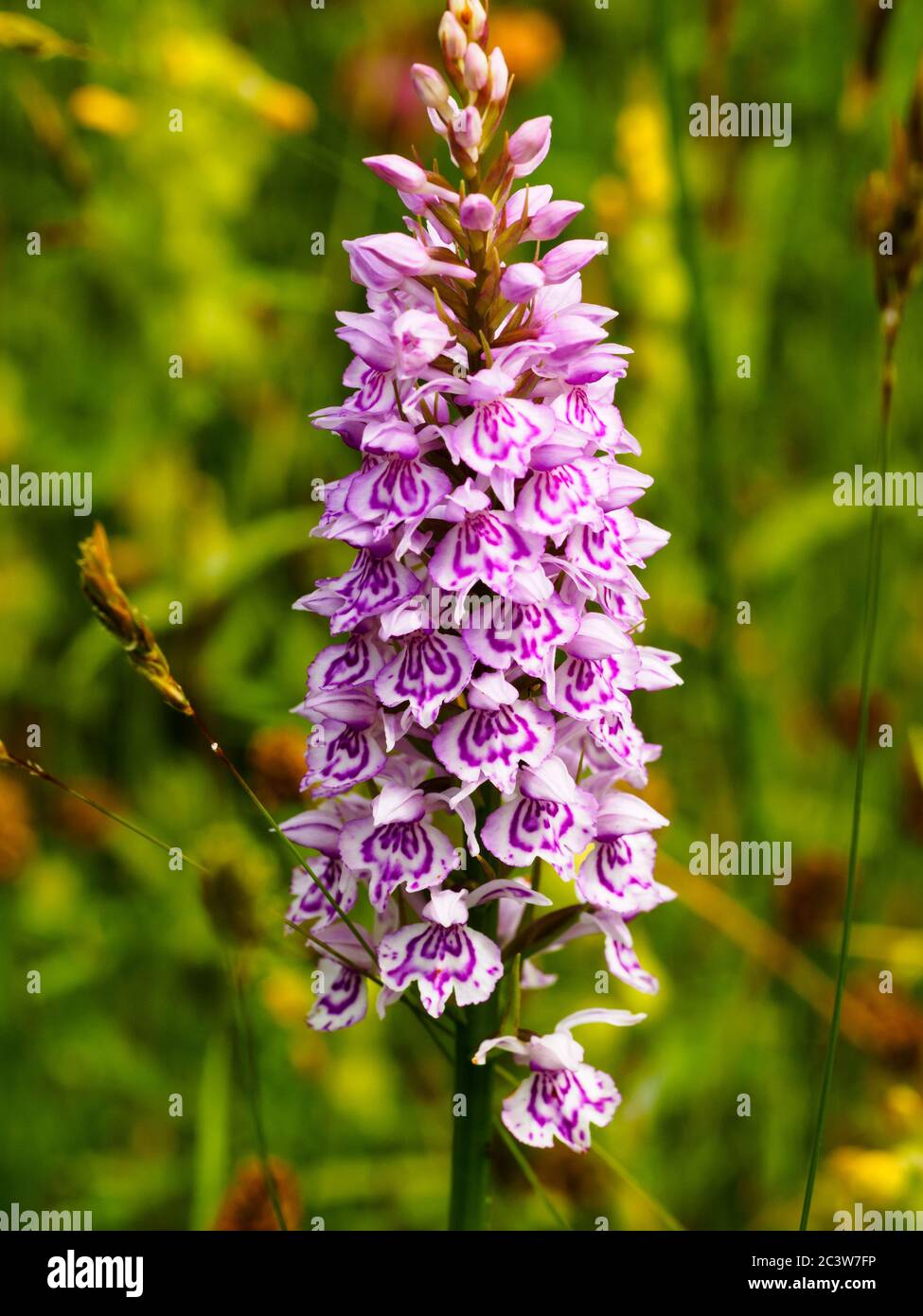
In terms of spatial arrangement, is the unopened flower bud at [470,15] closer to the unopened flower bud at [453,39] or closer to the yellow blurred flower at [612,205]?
the unopened flower bud at [453,39]

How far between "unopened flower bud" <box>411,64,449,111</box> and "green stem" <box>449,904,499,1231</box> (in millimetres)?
1251

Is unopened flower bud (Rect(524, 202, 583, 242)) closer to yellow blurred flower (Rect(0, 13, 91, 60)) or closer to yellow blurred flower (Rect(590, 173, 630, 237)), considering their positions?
yellow blurred flower (Rect(0, 13, 91, 60))

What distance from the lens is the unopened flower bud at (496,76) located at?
2066 millimetres

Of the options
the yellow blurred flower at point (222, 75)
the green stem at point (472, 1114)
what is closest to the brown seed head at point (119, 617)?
the green stem at point (472, 1114)

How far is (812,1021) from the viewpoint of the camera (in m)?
4.23

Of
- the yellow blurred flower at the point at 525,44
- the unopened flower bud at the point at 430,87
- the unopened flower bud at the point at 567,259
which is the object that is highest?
the yellow blurred flower at the point at 525,44

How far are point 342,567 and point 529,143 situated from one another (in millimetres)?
3125

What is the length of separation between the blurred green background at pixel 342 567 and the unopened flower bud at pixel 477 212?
1.57m

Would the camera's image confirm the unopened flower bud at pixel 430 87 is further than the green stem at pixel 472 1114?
No

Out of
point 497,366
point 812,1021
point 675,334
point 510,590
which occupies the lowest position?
point 812,1021

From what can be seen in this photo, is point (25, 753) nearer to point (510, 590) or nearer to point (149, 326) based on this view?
point (149, 326)

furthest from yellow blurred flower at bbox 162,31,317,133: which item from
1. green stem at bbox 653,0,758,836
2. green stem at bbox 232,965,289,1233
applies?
green stem at bbox 232,965,289,1233

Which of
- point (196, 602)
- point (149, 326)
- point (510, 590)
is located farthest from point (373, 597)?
point (149, 326)

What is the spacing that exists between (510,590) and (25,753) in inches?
135
